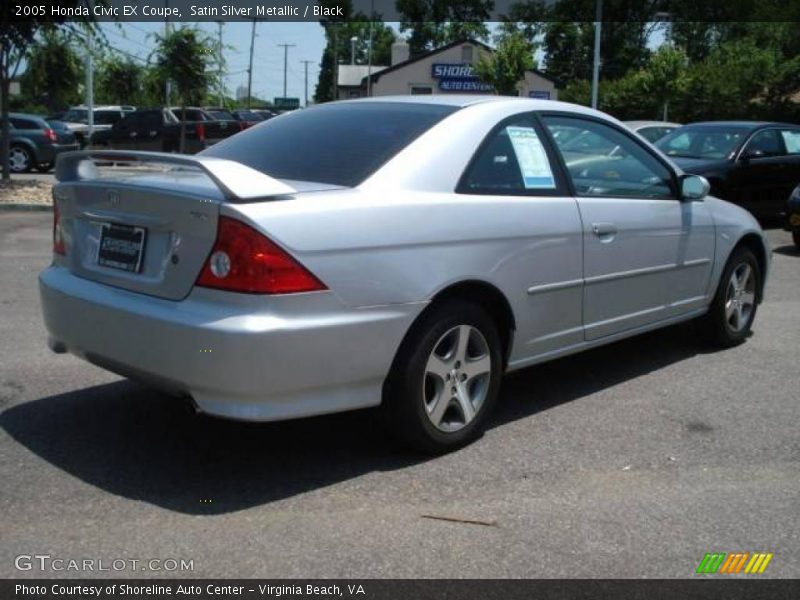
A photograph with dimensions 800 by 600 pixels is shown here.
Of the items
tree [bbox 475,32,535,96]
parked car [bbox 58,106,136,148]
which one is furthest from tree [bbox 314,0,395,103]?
parked car [bbox 58,106,136,148]

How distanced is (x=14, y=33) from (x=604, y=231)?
1283cm

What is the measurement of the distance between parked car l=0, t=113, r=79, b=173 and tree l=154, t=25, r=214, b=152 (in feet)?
10.7

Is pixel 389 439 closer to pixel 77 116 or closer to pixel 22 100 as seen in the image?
pixel 77 116

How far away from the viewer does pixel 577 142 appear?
479cm

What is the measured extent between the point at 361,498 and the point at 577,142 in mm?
2318

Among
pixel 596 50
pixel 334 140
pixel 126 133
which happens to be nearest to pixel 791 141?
pixel 334 140

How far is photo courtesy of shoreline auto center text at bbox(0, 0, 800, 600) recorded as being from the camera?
3.11 meters

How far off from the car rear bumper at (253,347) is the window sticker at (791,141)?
36.6ft

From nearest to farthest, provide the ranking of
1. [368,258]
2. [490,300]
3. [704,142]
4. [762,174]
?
[368,258] < [490,300] < [762,174] < [704,142]

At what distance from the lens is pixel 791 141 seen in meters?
13.2

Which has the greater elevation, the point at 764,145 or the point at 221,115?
the point at 221,115

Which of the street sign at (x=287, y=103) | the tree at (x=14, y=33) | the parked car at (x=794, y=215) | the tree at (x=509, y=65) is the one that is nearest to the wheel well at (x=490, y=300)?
the parked car at (x=794, y=215)

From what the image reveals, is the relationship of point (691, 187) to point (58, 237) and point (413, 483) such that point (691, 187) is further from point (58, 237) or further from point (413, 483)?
point (58, 237)

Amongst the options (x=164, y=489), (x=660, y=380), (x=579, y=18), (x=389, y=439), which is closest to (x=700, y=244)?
(x=660, y=380)
